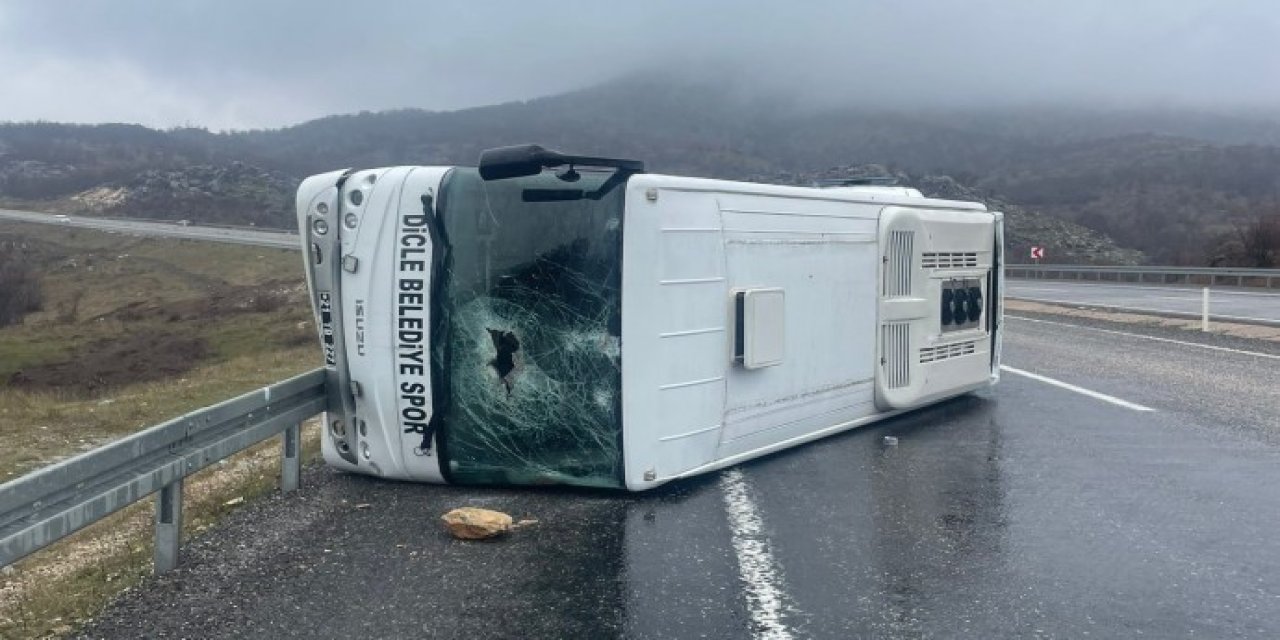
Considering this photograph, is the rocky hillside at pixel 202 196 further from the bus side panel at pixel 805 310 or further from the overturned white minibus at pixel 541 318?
the overturned white minibus at pixel 541 318

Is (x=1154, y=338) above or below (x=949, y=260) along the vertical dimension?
below

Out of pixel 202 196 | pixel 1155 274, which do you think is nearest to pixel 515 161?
pixel 1155 274

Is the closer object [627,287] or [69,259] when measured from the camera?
[627,287]

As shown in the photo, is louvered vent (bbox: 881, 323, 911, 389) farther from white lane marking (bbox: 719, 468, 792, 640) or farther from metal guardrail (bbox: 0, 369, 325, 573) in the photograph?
metal guardrail (bbox: 0, 369, 325, 573)

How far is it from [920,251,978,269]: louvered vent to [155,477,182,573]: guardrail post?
223 inches

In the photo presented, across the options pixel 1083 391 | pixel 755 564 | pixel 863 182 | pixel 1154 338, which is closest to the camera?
pixel 755 564

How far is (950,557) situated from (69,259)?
50822 millimetres

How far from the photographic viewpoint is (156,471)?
4840 millimetres

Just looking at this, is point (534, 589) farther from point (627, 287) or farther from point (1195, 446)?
point (1195, 446)

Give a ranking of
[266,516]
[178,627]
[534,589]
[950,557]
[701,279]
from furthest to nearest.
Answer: [701,279] < [266,516] < [950,557] < [534,589] < [178,627]

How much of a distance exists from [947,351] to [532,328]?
415 cm

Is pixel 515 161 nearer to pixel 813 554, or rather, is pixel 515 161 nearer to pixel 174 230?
pixel 813 554

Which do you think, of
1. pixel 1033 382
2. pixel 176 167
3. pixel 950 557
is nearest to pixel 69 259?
pixel 176 167

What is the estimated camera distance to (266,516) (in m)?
5.76
